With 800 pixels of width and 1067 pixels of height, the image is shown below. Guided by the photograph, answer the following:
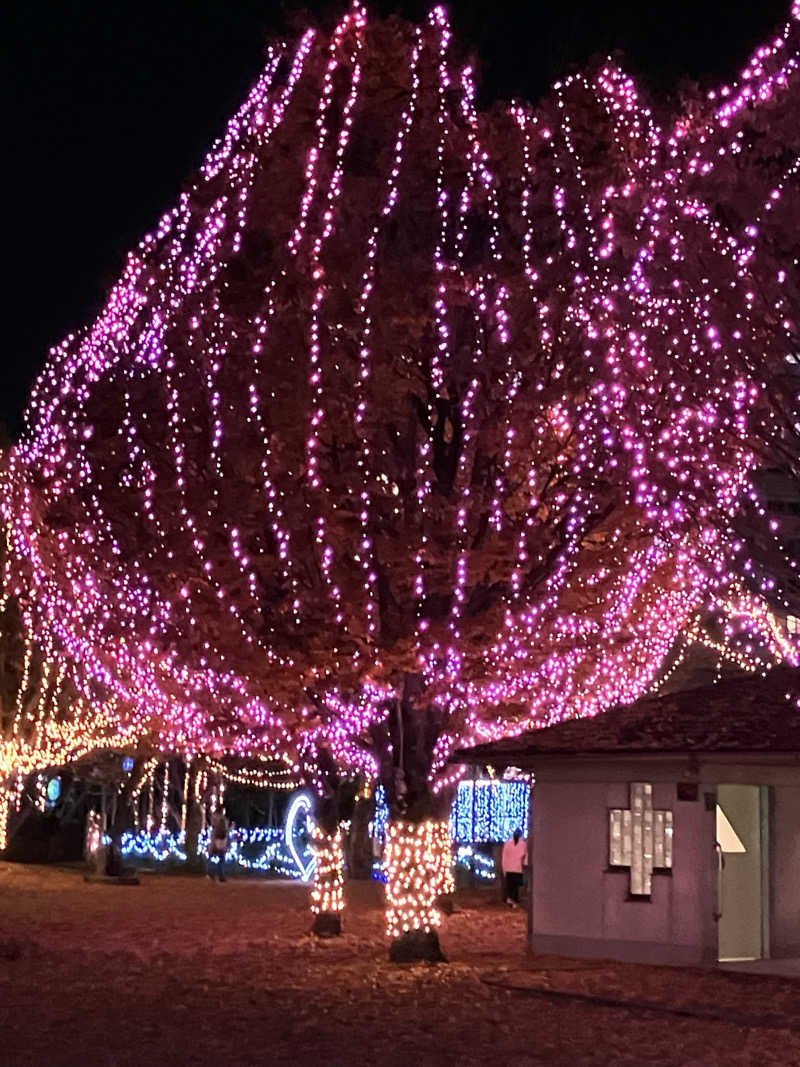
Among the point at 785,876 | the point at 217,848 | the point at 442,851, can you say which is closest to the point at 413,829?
the point at 442,851

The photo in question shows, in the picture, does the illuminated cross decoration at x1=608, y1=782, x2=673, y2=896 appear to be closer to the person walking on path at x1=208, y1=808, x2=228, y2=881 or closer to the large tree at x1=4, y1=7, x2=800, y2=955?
the large tree at x1=4, y1=7, x2=800, y2=955

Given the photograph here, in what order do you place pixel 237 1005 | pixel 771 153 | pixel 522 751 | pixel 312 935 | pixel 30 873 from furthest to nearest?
pixel 30 873, pixel 312 935, pixel 522 751, pixel 237 1005, pixel 771 153

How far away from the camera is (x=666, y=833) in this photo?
17625mm

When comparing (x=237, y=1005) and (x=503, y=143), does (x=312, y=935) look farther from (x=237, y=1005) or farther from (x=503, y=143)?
(x=503, y=143)

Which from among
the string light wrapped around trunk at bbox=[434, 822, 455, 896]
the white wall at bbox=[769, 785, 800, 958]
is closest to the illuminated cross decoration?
the white wall at bbox=[769, 785, 800, 958]

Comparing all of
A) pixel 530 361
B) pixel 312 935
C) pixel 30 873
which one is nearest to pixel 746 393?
pixel 530 361

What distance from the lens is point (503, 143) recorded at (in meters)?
17.7

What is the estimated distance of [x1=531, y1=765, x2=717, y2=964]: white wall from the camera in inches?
675

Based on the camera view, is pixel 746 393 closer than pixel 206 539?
Yes

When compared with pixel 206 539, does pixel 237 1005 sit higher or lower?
lower

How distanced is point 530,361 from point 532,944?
729 cm

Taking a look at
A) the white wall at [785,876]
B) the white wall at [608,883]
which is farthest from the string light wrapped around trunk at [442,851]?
the white wall at [785,876]

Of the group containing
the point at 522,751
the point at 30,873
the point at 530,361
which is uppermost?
the point at 530,361

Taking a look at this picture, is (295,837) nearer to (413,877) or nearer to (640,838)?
(413,877)
